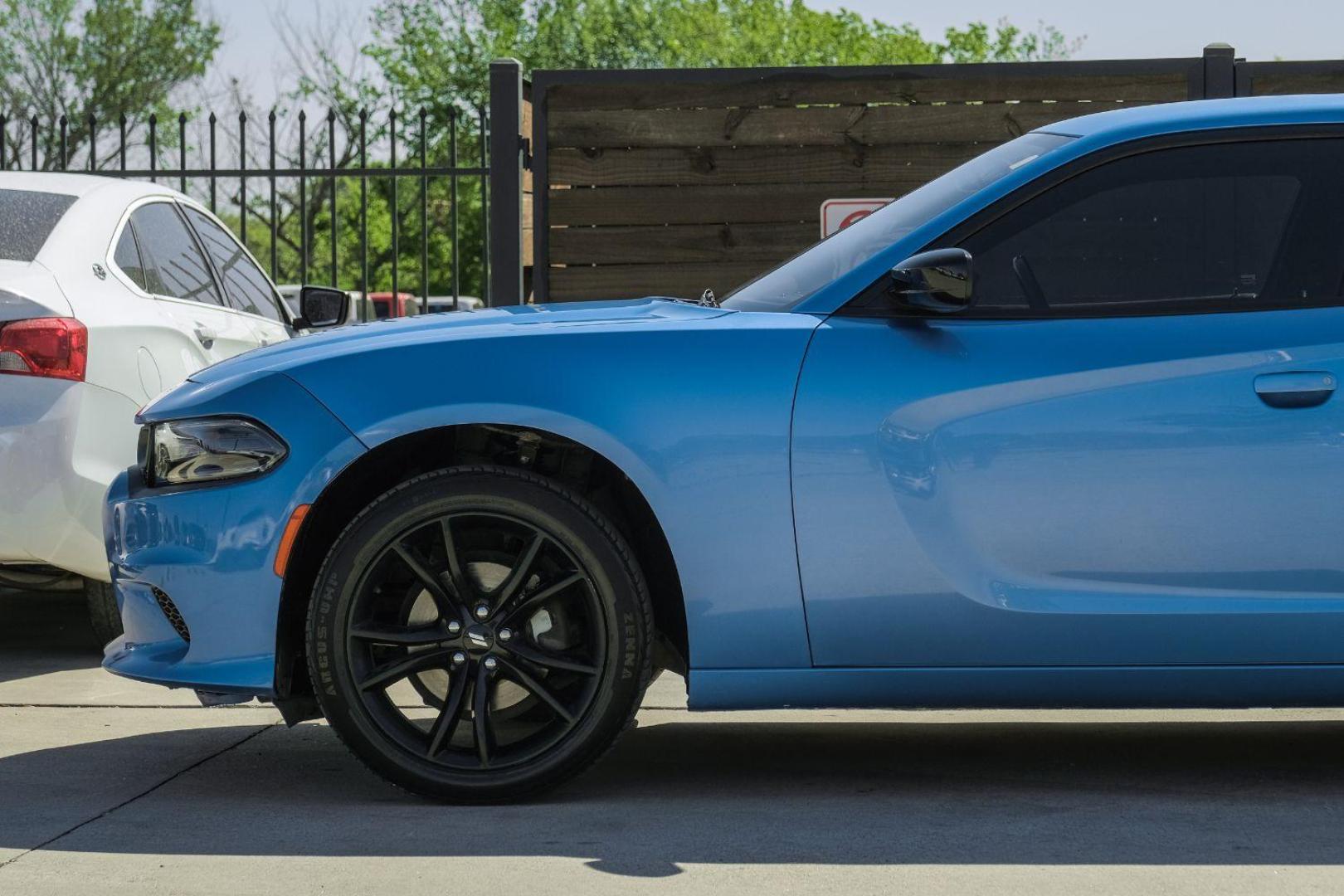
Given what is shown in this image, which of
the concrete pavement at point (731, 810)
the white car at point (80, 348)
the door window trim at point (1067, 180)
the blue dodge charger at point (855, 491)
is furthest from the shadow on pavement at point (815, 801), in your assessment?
the door window trim at point (1067, 180)

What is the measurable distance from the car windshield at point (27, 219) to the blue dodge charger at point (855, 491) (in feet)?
7.20

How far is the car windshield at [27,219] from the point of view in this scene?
6.20m

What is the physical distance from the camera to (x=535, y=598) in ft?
13.6

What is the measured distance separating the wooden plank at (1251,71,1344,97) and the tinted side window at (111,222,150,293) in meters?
5.16

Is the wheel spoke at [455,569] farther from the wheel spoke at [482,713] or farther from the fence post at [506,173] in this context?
the fence post at [506,173]

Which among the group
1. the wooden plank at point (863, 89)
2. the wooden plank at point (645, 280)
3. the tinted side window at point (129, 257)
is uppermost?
the wooden plank at point (863, 89)

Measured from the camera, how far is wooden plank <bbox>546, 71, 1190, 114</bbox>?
29.0ft

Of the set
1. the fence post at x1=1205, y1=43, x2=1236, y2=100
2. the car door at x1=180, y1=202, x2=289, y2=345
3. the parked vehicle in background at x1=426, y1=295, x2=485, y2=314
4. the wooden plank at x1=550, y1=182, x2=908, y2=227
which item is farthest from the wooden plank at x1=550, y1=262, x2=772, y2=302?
the fence post at x1=1205, y1=43, x2=1236, y2=100

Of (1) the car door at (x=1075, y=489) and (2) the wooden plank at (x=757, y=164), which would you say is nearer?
(1) the car door at (x=1075, y=489)

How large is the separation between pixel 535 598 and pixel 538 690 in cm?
21

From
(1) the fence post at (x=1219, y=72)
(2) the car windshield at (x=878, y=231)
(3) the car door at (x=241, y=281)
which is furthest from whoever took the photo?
(1) the fence post at (x=1219, y=72)

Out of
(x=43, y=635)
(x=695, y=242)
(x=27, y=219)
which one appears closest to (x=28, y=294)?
(x=27, y=219)

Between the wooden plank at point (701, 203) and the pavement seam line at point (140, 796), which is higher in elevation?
the wooden plank at point (701, 203)

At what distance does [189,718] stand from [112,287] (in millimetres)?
1666
